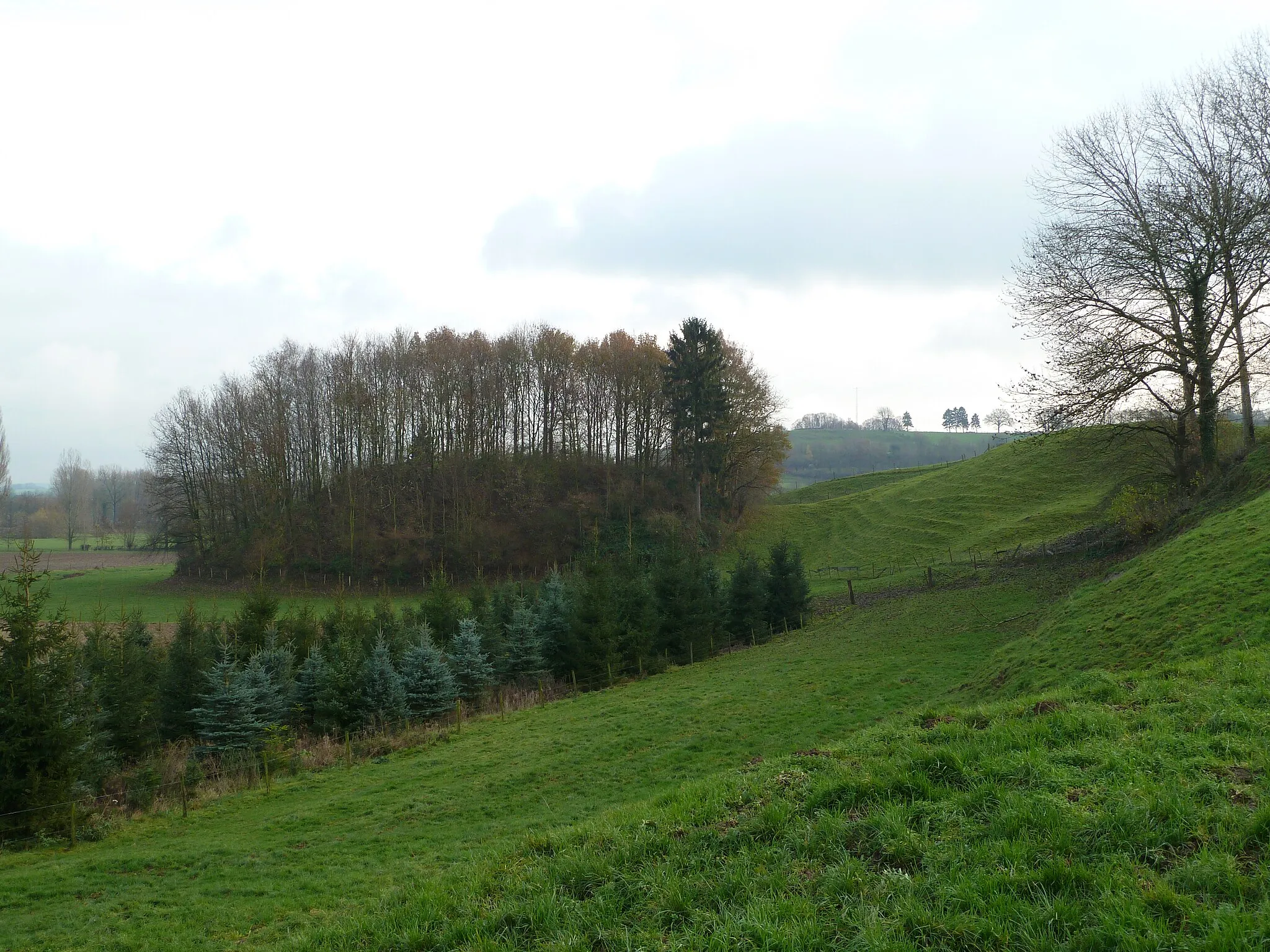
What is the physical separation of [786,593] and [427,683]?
18.3m

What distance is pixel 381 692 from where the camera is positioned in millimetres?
21906

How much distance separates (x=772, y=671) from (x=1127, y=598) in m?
→ 10.7

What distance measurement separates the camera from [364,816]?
1305 cm

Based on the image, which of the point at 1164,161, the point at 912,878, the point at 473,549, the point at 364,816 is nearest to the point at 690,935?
the point at 912,878

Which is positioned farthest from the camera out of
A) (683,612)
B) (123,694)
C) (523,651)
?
(683,612)

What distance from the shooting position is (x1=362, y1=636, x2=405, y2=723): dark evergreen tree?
2152 cm

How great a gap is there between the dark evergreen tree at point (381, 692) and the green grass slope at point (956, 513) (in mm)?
30406

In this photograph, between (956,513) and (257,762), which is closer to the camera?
(257,762)

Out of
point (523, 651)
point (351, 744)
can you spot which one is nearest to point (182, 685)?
point (351, 744)

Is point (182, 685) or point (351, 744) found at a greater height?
point (182, 685)

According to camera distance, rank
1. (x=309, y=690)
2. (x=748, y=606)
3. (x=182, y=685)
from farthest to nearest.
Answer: (x=748, y=606) → (x=309, y=690) → (x=182, y=685)

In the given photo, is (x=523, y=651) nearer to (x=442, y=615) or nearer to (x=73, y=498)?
(x=442, y=615)

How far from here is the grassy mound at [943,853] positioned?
4137 mm

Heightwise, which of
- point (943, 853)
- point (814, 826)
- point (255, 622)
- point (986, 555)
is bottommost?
point (986, 555)
